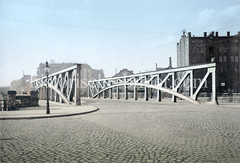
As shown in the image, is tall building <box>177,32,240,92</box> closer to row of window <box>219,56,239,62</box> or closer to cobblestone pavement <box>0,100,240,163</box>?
row of window <box>219,56,239,62</box>

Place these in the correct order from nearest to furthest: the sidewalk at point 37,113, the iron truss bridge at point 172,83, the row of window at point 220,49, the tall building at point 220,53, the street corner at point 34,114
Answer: the street corner at point 34,114, the sidewalk at point 37,113, the iron truss bridge at point 172,83, the tall building at point 220,53, the row of window at point 220,49

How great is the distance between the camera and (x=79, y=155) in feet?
15.4

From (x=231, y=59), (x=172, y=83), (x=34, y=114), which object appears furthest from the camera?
(x=231, y=59)

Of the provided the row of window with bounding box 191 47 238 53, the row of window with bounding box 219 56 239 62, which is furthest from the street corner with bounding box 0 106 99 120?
the row of window with bounding box 219 56 239 62

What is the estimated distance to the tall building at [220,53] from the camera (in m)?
51.6

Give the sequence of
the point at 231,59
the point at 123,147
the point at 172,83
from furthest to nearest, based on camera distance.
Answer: the point at 231,59
the point at 172,83
the point at 123,147

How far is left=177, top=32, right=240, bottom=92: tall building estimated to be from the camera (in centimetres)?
5159

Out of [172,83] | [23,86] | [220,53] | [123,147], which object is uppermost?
[220,53]

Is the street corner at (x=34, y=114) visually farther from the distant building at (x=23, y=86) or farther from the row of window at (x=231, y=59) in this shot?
the row of window at (x=231, y=59)

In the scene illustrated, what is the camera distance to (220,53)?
53344 mm

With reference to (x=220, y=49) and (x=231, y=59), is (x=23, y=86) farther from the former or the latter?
(x=231, y=59)

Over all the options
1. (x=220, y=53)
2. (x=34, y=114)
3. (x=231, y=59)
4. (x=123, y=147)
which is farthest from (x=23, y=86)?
(x=123, y=147)


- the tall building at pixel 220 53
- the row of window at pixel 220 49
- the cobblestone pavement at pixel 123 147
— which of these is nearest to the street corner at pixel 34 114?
the cobblestone pavement at pixel 123 147

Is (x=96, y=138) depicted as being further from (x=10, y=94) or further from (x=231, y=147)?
(x=10, y=94)
